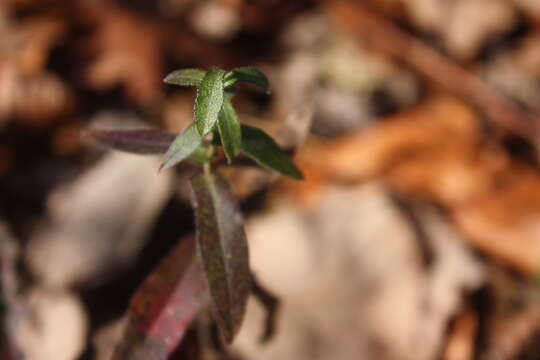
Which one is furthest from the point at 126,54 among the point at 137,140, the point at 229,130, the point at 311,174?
the point at 229,130

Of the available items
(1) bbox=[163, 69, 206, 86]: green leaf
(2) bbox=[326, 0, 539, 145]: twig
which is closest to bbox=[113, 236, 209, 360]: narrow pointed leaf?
(1) bbox=[163, 69, 206, 86]: green leaf

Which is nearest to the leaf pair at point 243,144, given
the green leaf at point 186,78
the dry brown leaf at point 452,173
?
the green leaf at point 186,78

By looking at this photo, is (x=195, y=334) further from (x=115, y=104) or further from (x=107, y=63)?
(x=107, y=63)

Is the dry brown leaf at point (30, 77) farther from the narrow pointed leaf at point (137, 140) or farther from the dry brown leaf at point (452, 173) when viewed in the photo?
the narrow pointed leaf at point (137, 140)

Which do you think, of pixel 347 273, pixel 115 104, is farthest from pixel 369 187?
pixel 115 104

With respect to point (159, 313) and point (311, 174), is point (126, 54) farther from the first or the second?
point (159, 313)

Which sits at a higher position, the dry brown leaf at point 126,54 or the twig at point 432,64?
the twig at point 432,64

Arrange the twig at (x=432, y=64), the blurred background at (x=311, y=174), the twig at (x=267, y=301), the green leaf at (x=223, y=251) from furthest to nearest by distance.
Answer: the twig at (x=432, y=64)
the blurred background at (x=311, y=174)
the twig at (x=267, y=301)
the green leaf at (x=223, y=251)

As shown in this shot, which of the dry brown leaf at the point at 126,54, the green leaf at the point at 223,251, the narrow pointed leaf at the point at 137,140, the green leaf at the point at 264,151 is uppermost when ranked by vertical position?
the green leaf at the point at 264,151
